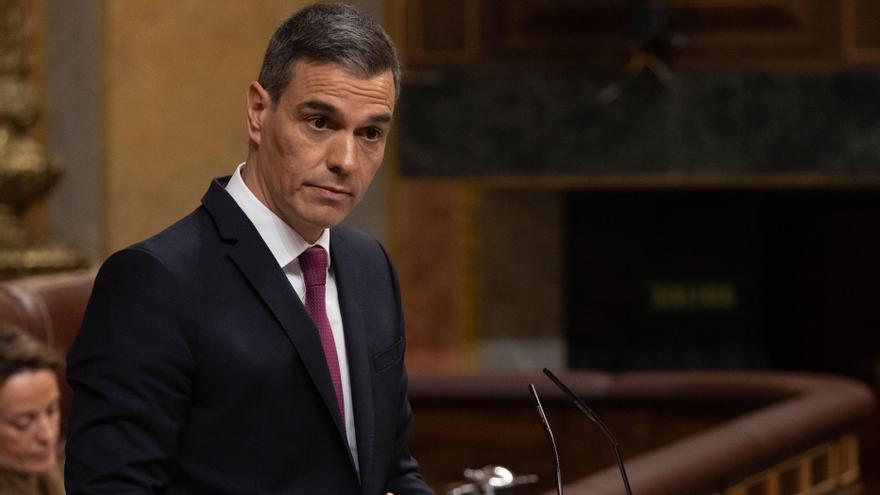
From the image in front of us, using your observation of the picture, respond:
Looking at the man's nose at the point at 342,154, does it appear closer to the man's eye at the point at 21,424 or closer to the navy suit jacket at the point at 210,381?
the navy suit jacket at the point at 210,381

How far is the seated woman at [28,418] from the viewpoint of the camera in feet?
9.42

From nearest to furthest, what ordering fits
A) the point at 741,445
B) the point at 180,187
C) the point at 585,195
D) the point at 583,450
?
the point at 741,445 < the point at 583,450 < the point at 180,187 < the point at 585,195

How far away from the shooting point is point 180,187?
5.41m

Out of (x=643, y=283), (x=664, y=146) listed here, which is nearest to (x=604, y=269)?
(x=643, y=283)

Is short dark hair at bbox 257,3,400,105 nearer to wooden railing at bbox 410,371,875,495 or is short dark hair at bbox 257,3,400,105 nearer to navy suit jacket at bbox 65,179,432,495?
navy suit jacket at bbox 65,179,432,495

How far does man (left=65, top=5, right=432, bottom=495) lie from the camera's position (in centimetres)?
133

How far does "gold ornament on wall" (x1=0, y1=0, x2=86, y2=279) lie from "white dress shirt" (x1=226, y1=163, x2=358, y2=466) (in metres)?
3.68

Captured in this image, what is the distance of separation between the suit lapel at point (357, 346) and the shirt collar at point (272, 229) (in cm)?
7

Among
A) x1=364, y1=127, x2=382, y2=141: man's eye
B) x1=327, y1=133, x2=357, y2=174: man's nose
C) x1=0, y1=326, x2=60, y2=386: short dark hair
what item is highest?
x1=364, y1=127, x2=382, y2=141: man's eye

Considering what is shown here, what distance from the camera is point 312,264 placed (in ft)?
4.87

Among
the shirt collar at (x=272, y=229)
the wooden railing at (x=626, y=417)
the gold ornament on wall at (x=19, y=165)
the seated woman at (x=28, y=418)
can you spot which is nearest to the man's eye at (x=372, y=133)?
the shirt collar at (x=272, y=229)

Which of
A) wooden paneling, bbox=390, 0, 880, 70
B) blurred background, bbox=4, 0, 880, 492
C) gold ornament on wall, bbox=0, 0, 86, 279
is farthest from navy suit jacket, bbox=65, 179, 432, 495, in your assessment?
wooden paneling, bbox=390, 0, 880, 70

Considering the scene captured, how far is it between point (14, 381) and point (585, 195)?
3.36m

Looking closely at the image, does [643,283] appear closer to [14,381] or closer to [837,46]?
[837,46]
